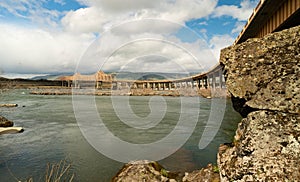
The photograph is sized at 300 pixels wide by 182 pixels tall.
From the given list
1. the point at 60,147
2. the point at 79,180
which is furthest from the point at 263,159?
the point at 60,147

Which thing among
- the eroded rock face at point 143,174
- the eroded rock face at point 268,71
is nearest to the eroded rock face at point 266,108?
the eroded rock face at point 268,71

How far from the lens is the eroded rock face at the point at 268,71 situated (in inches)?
167

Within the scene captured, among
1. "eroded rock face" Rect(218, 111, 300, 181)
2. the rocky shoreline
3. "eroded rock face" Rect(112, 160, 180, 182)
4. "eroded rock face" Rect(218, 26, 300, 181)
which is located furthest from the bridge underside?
the rocky shoreline

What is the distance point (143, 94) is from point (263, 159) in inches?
2878

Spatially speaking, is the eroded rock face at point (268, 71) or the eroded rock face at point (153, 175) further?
the eroded rock face at point (153, 175)

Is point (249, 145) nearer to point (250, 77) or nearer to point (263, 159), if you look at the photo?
point (263, 159)

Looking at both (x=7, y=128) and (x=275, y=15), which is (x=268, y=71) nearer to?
(x=275, y=15)

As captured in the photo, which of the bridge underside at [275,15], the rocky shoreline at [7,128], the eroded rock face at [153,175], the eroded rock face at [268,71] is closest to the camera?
the eroded rock face at [268,71]

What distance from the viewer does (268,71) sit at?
15.4 feet

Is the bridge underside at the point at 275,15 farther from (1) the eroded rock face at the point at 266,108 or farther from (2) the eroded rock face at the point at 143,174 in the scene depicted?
(2) the eroded rock face at the point at 143,174

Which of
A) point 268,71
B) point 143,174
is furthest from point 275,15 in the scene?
point 143,174

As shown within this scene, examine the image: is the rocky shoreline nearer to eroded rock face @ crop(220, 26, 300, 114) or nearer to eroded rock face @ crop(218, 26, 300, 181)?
eroded rock face @ crop(218, 26, 300, 181)

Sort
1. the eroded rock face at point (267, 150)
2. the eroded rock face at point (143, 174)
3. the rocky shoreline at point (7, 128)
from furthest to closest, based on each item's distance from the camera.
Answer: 1. the rocky shoreline at point (7, 128)
2. the eroded rock face at point (143, 174)
3. the eroded rock face at point (267, 150)

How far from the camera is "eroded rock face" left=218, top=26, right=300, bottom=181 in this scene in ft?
12.6
